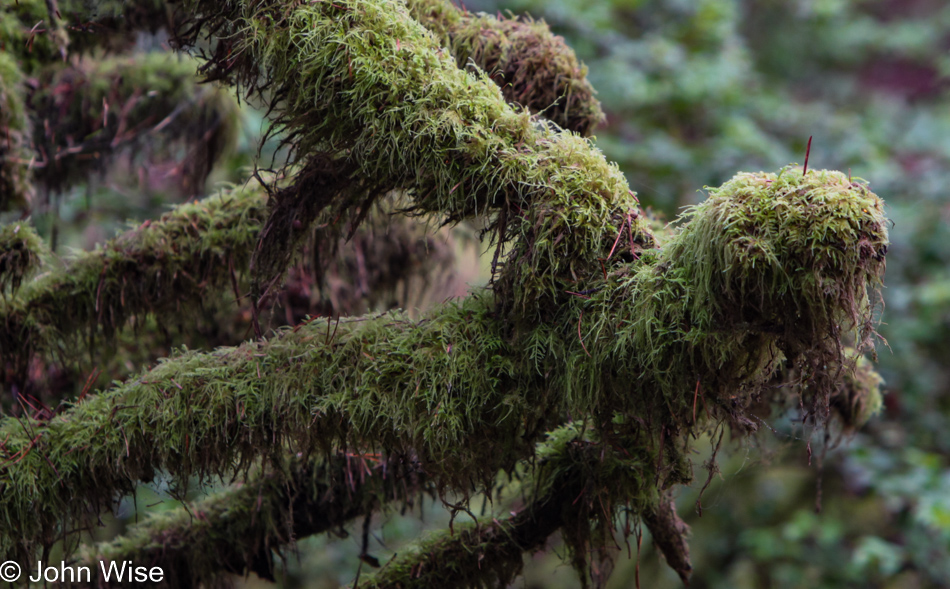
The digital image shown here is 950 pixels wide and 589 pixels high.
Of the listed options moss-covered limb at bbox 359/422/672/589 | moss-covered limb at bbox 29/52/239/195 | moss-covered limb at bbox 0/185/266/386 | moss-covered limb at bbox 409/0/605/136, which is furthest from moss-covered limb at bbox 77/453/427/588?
moss-covered limb at bbox 29/52/239/195

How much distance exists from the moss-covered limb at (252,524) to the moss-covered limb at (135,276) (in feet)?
1.50

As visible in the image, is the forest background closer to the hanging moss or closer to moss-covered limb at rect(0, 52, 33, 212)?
moss-covered limb at rect(0, 52, 33, 212)

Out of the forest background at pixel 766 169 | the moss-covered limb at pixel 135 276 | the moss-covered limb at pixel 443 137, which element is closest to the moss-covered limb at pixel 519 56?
the moss-covered limb at pixel 443 137

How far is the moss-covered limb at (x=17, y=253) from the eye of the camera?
136 cm

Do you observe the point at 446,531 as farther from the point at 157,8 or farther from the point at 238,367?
the point at 157,8

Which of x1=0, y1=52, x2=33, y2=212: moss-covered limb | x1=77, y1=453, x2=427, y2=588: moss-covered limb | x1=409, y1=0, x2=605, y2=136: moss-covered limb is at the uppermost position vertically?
x1=409, y1=0, x2=605, y2=136: moss-covered limb

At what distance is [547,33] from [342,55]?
604 millimetres

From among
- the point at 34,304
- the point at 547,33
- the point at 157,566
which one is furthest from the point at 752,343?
the point at 34,304

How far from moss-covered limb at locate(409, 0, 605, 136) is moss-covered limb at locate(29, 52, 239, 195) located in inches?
37.0

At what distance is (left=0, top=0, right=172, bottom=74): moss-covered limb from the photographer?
1600 mm

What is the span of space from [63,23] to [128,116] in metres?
0.46

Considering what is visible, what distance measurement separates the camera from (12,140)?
1621 mm

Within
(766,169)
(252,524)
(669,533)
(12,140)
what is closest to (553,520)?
(669,533)

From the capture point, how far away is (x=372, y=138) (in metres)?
1.00
